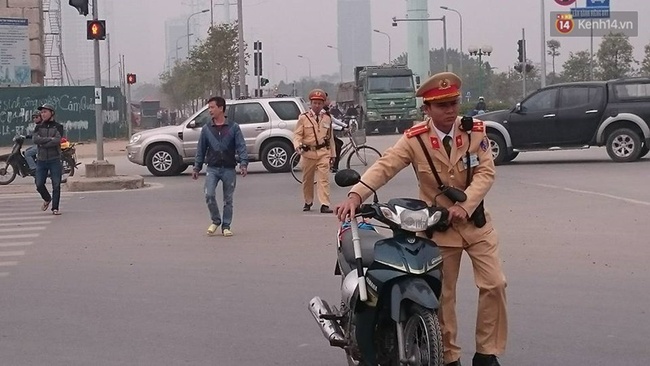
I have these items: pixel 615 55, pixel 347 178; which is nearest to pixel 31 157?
pixel 347 178

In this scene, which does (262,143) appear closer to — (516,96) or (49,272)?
(49,272)

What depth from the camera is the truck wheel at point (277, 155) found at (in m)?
25.0

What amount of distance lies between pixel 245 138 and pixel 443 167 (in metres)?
19.2

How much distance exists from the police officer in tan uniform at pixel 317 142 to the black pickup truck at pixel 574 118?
29.9ft

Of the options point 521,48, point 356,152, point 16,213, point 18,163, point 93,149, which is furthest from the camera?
point 521,48

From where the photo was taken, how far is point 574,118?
24.2 metres

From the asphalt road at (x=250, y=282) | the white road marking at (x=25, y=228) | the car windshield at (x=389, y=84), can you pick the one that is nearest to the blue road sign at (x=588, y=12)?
the car windshield at (x=389, y=84)

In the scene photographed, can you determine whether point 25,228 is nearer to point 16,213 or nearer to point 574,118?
point 16,213

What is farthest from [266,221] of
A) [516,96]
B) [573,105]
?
[516,96]

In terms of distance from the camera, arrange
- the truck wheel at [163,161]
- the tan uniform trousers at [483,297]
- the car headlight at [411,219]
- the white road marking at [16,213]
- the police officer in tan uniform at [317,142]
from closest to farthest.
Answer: the car headlight at [411,219]
the tan uniform trousers at [483,297]
the police officer in tan uniform at [317,142]
the white road marking at [16,213]
the truck wheel at [163,161]

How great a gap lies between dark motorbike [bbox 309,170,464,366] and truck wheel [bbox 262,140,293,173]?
19.0 metres

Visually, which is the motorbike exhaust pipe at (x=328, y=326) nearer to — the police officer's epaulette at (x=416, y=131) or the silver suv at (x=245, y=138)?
the police officer's epaulette at (x=416, y=131)

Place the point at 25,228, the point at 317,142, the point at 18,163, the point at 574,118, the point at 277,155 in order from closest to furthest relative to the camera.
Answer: the point at 25,228
the point at 317,142
the point at 18,163
the point at 574,118
the point at 277,155

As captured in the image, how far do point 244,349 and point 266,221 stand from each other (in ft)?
25.2
